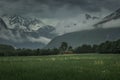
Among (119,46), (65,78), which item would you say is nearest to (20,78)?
(65,78)

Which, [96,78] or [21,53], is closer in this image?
[96,78]

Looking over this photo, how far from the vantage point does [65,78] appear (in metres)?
21.9

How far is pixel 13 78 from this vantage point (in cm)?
2200

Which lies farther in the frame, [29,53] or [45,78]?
[29,53]

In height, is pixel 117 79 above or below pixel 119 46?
below

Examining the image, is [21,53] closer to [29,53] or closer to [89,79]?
[29,53]

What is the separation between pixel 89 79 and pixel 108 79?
1384 mm

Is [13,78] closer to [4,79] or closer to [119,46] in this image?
[4,79]

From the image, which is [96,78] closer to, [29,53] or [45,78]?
[45,78]

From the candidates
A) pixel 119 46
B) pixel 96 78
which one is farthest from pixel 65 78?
pixel 119 46

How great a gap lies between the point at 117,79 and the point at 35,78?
605 cm

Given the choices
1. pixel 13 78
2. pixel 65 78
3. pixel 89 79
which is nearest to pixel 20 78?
pixel 13 78

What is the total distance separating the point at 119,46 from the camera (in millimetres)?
191625

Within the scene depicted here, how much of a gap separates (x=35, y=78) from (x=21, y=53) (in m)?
176
